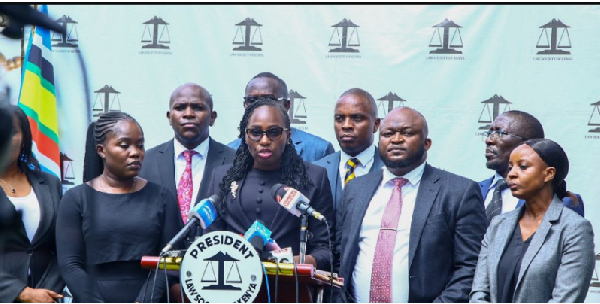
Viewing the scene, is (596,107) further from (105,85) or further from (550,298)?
(105,85)

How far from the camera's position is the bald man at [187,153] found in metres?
5.46

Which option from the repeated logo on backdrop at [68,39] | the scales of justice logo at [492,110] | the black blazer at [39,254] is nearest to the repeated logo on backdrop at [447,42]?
the scales of justice logo at [492,110]

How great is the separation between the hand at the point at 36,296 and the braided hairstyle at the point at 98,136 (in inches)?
31.8

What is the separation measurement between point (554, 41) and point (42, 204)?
3.92m

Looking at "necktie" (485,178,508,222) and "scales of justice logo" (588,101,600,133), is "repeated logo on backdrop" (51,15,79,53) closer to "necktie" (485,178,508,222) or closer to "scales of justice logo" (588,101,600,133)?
"necktie" (485,178,508,222)

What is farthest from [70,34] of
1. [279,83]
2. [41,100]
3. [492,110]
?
[492,110]

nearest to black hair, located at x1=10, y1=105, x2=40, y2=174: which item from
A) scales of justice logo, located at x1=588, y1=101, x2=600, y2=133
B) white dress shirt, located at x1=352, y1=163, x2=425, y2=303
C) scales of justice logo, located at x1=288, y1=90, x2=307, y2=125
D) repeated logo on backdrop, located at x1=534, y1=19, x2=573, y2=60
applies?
white dress shirt, located at x1=352, y1=163, x2=425, y2=303

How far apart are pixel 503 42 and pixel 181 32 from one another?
99.8 inches

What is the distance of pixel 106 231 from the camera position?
178 inches

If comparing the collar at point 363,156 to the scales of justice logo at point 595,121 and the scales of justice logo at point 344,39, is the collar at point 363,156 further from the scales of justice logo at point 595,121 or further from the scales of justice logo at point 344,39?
the scales of justice logo at point 595,121

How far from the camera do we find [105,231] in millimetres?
4508

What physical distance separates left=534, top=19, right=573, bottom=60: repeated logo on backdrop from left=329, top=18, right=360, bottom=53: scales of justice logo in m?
1.39

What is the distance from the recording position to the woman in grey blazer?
166 inches

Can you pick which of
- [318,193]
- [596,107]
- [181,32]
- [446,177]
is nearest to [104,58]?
[181,32]
